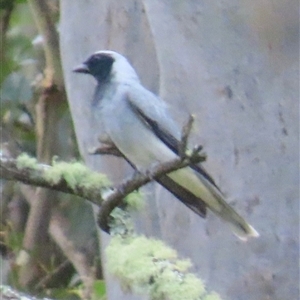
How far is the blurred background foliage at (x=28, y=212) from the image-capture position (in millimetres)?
3488

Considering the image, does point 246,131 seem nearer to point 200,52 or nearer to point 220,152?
point 220,152

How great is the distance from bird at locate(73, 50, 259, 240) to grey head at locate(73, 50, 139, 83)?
1.3 inches

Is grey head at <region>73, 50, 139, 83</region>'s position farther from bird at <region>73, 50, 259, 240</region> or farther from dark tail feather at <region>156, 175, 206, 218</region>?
dark tail feather at <region>156, 175, 206, 218</region>

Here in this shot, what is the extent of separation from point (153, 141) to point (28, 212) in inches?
79.3

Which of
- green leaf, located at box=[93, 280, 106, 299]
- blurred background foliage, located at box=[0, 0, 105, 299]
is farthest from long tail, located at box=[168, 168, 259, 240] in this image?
blurred background foliage, located at box=[0, 0, 105, 299]

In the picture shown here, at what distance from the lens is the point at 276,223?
2.27 m

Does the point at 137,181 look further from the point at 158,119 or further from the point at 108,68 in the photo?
the point at 108,68

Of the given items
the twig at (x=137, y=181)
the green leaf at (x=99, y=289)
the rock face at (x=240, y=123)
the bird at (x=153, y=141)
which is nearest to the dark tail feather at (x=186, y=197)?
the bird at (x=153, y=141)

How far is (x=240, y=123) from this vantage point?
2.29 m

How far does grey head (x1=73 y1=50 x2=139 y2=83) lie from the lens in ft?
7.22

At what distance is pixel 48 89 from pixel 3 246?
69 cm

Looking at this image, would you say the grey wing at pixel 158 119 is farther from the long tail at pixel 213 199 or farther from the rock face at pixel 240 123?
the rock face at pixel 240 123

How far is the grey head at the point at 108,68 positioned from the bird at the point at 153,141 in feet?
0.11

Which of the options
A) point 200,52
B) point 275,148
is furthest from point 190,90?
point 275,148
